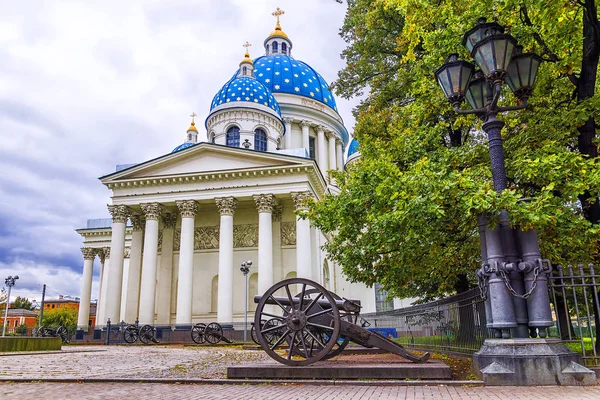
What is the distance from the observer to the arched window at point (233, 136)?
124ft

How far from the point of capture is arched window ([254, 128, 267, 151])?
38.2 m

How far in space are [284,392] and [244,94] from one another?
115 feet

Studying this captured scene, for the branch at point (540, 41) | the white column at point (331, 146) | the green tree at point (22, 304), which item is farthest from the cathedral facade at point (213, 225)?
Answer: the green tree at point (22, 304)

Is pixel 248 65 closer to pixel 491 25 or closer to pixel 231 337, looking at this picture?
pixel 231 337

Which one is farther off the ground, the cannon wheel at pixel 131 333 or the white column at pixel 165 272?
the white column at pixel 165 272

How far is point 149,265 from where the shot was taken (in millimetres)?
30547

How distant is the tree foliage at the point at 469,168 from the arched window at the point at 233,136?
23565mm

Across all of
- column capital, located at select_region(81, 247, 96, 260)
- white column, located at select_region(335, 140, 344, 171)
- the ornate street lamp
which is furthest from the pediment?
the ornate street lamp

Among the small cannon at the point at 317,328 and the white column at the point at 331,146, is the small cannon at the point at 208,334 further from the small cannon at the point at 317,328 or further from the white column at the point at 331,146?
the white column at the point at 331,146

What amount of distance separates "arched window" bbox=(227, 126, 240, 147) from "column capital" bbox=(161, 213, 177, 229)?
752 centimetres

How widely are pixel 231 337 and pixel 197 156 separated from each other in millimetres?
12011

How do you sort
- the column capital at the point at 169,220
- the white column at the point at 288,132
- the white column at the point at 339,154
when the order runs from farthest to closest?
the white column at the point at 339,154
the white column at the point at 288,132
the column capital at the point at 169,220

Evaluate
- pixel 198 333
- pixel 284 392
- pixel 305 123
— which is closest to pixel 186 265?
pixel 198 333

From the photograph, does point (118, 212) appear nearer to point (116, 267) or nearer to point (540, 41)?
point (116, 267)
